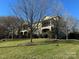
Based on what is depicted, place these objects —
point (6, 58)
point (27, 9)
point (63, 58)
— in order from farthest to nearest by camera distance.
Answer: point (27, 9) < point (6, 58) < point (63, 58)

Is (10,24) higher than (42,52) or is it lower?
higher

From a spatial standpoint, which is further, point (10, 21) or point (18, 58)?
point (10, 21)

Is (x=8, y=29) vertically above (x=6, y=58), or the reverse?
(x=8, y=29)

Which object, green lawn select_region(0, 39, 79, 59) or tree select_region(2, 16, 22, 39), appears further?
tree select_region(2, 16, 22, 39)

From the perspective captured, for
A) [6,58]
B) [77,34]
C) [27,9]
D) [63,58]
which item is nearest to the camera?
[63,58]

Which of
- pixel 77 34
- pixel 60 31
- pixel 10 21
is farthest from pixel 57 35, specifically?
pixel 10 21

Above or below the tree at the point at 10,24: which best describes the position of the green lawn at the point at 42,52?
below

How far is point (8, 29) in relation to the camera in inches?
2040

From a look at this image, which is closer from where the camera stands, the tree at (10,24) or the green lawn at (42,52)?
the green lawn at (42,52)

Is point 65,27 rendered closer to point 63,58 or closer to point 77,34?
point 77,34

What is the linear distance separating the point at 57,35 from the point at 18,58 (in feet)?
98.9

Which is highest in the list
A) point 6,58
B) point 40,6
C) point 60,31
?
point 40,6

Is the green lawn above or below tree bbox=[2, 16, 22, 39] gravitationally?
below

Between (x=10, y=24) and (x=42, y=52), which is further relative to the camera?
(x=10, y=24)
